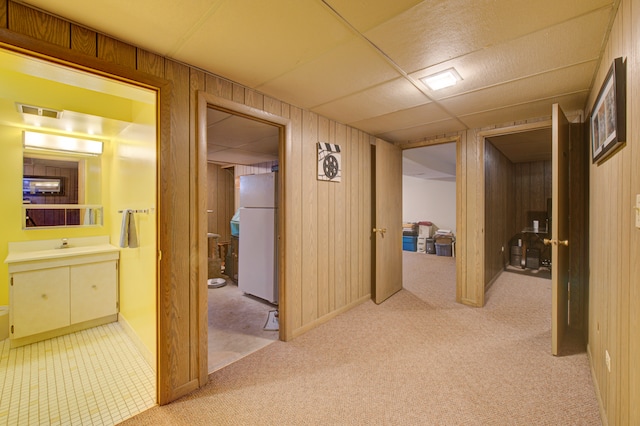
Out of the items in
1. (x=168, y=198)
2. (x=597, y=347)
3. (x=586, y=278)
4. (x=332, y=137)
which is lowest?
(x=597, y=347)

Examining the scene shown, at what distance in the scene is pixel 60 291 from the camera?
2682 mm

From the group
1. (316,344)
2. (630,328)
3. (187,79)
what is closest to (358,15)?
(187,79)

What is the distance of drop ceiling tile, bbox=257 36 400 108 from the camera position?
1.74 m

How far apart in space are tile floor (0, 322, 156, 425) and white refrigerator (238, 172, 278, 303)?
1.47 m

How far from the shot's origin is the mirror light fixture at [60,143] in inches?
111

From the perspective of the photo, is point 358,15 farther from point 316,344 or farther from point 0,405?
point 0,405

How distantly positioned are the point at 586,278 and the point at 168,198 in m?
3.60

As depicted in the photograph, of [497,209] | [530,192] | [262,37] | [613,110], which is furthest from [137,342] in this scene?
[530,192]

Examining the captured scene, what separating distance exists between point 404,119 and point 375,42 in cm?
156

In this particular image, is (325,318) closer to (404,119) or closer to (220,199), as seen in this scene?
(404,119)

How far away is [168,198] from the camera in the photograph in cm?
178

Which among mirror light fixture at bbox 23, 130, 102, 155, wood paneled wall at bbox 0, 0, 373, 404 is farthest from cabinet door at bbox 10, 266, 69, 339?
wood paneled wall at bbox 0, 0, 373, 404

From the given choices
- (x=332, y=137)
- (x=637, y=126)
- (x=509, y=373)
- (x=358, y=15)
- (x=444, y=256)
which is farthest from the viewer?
(x=444, y=256)

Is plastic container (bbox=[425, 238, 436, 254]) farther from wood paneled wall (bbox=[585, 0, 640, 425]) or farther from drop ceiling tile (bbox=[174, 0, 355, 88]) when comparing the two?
drop ceiling tile (bbox=[174, 0, 355, 88])
